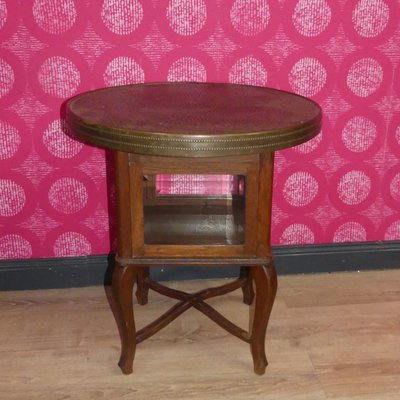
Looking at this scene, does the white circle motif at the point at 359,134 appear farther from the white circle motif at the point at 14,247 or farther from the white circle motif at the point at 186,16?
the white circle motif at the point at 14,247

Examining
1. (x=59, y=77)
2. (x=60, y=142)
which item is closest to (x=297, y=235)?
(x=60, y=142)

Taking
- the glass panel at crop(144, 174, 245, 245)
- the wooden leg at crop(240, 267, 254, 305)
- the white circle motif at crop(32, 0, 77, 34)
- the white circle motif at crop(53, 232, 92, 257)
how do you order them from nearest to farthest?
the glass panel at crop(144, 174, 245, 245)
the white circle motif at crop(32, 0, 77, 34)
the wooden leg at crop(240, 267, 254, 305)
the white circle motif at crop(53, 232, 92, 257)

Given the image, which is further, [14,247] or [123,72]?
[14,247]

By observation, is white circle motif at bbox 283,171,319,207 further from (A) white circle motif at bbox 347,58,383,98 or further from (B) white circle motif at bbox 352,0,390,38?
(B) white circle motif at bbox 352,0,390,38

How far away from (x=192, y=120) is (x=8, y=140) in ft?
3.00

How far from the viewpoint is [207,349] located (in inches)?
76.4

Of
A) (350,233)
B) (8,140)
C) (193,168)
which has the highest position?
(193,168)

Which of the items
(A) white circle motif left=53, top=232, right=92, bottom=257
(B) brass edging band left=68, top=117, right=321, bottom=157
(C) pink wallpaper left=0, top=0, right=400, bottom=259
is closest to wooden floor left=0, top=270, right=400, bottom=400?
(A) white circle motif left=53, top=232, right=92, bottom=257

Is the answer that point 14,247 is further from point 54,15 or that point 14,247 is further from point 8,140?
point 54,15

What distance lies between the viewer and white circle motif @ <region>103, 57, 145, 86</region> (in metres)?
2.06

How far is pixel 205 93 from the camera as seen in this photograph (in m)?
1.83

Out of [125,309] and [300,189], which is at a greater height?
[300,189]

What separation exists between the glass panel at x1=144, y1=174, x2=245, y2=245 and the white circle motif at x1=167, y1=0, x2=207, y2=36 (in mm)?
647

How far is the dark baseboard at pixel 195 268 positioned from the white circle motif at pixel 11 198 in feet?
0.69
